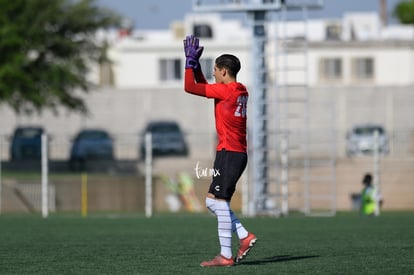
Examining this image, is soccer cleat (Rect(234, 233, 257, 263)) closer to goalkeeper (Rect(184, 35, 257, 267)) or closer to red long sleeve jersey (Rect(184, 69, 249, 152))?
goalkeeper (Rect(184, 35, 257, 267))

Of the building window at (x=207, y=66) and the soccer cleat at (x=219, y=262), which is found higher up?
the building window at (x=207, y=66)

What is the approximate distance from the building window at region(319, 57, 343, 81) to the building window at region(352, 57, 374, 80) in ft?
2.66

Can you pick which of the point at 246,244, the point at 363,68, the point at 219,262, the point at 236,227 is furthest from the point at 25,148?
the point at 363,68

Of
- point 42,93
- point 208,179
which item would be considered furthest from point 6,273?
point 42,93

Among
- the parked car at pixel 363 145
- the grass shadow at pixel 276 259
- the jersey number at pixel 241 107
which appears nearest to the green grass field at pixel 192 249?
the grass shadow at pixel 276 259

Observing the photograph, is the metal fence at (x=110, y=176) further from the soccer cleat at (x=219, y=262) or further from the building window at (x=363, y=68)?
the building window at (x=363, y=68)

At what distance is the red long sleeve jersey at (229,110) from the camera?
12.3 meters

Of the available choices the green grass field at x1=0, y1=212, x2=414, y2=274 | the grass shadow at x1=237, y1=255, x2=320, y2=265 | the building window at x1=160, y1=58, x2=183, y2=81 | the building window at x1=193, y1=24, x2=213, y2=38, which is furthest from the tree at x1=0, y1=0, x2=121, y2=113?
the grass shadow at x1=237, y1=255, x2=320, y2=265

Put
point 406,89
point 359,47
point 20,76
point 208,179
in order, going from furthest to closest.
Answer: point 359,47 → point 406,89 → point 20,76 → point 208,179

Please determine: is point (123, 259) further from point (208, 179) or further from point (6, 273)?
point (208, 179)

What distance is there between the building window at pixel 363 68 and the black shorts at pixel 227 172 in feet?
185

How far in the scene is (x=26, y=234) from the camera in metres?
18.4

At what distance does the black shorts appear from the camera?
1236 centimetres

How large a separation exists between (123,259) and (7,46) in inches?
1321
